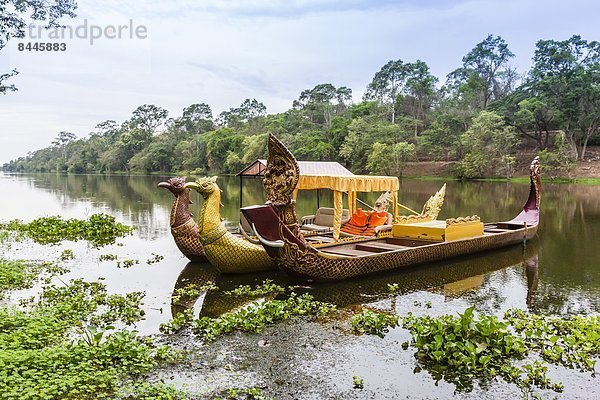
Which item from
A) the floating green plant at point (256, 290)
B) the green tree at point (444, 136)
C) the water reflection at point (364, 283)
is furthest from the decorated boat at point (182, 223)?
the green tree at point (444, 136)

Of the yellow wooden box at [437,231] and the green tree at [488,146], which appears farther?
the green tree at [488,146]

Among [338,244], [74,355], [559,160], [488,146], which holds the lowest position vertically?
[74,355]

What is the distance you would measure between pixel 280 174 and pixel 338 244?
2.90 metres

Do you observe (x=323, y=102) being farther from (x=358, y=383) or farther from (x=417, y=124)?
(x=358, y=383)

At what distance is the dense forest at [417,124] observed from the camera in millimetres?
38938

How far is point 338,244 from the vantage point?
9805 mm

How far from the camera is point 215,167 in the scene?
58656mm

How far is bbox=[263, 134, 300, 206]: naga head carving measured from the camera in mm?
7352

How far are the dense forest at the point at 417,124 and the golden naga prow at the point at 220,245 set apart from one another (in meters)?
32.6

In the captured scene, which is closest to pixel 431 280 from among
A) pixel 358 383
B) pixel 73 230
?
pixel 358 383

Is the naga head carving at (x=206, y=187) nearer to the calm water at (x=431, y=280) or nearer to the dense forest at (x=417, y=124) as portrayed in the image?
the calm water at (x=431, y=280)

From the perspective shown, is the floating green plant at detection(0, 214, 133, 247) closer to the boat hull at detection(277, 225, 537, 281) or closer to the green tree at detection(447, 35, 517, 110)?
the boat hull at detection(277, 225, 537, 281)

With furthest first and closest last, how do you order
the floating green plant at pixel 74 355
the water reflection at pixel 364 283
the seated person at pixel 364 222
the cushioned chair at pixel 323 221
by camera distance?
the cushioned chair at pixel 323 221, the seated person at pixel 364 222, the water reflection at pixel 364 283, the floating green plant at pixel 74 355

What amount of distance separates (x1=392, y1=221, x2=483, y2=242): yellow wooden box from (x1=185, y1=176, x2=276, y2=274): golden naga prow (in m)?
3.31
